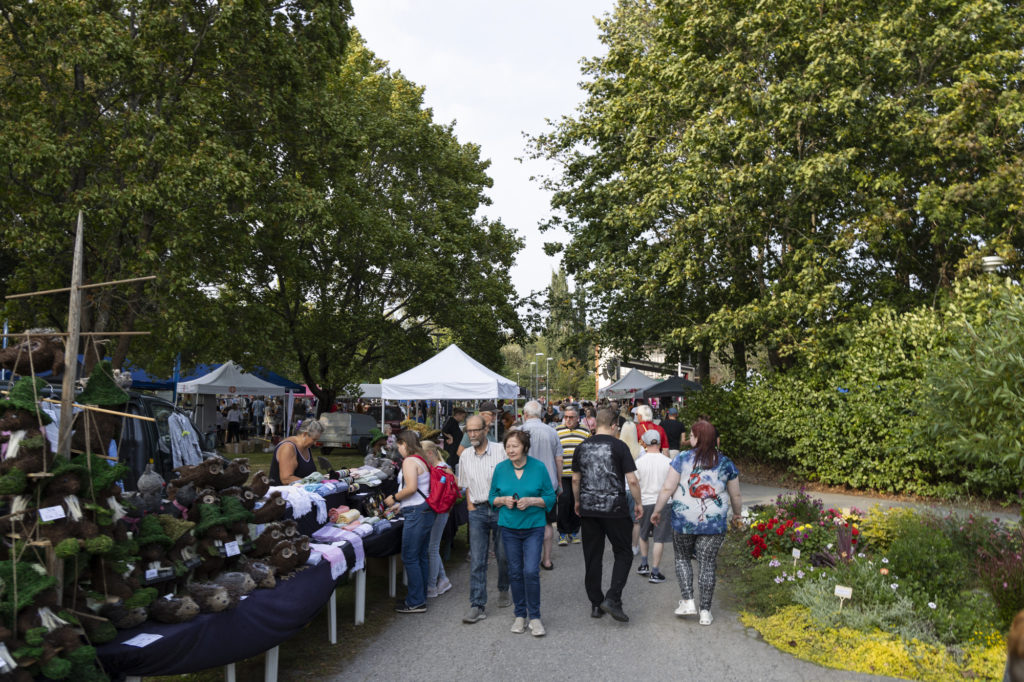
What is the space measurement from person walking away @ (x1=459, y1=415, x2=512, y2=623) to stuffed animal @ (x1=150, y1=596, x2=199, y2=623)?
290cm

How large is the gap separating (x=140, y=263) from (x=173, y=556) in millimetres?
11512

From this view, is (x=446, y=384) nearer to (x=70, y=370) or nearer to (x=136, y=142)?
(x=136, y=142)

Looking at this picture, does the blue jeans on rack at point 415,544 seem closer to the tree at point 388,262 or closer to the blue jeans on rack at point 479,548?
the blue jeans on rack at point 479,548

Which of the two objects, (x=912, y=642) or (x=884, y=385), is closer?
(x=912, y=642)

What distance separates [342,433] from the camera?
25391 mm

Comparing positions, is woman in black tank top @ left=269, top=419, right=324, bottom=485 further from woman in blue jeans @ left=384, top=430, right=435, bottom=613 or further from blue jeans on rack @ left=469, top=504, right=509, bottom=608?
blue jeans on rack @ left=469, top=504, right=509, bottom=608

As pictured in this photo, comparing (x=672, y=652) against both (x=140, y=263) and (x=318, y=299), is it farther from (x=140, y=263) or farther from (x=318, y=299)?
(x=318, y=299)

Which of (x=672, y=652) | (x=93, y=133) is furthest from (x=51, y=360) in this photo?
(x=93, y=133)

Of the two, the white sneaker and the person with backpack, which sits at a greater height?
the person with backpack

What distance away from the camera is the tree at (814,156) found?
15688 millimetres

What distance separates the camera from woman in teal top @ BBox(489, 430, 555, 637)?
635cm

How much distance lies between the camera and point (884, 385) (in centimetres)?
1479

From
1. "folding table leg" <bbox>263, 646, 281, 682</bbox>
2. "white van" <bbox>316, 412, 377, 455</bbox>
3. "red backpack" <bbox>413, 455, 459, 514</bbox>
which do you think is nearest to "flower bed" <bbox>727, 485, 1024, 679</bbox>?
"red backpack" <bbox>413, 455, 459, 514</bbox>

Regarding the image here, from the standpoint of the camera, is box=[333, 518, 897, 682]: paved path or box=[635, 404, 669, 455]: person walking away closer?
box=[333, 518, 897, 682]: paved path
